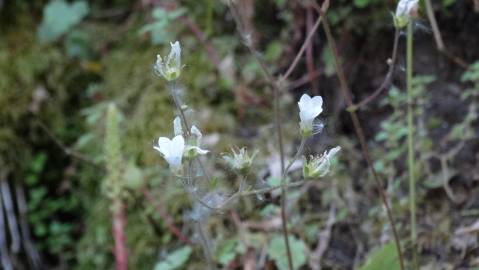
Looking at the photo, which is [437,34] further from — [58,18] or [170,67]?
[58,18]

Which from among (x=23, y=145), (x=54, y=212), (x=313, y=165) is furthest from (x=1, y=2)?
(x=313, y=165)

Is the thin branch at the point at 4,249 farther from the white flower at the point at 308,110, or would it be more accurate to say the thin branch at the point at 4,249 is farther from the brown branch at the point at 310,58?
the white flower at the point at 308,110

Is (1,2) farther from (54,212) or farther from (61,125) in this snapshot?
(54,212)

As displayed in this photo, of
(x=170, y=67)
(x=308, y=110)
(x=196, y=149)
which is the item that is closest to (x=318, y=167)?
(x=308, y=110)

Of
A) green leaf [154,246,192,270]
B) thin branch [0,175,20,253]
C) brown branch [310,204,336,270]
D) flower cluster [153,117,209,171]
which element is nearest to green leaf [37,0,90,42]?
thin branch [0,175,20,253]

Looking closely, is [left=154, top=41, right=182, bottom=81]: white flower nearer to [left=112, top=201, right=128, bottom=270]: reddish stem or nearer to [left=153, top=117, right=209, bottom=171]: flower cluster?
[left=153, top=117, right=209, bottom=171]: flower cluster

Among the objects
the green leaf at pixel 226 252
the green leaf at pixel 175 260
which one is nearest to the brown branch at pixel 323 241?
the green leaf at pixel 226 252
